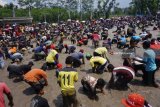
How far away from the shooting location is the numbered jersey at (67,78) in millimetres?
8781

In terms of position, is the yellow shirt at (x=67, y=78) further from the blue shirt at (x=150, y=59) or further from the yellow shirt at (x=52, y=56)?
the yellow shirt at (x=52, y=56)

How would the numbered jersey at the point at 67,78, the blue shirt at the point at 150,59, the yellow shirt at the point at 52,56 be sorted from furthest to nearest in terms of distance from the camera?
the yellow shirt at the point at 52,56 → the blue shirt at the point at 150,59 → the numbered jersey at the point at 67,78

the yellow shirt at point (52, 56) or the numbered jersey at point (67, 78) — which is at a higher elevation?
the numbered jersey at point (67, 78)

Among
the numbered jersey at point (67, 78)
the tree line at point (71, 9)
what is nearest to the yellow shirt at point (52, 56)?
the numbered jersey at point (67, 78)

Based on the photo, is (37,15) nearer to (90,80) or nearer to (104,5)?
(104,5)

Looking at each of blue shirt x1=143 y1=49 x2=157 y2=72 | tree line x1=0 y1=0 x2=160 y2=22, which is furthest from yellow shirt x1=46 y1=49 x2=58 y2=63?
tree line x1=0 y1=0 x2=160 y2=22

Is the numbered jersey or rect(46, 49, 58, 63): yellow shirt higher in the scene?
the numbered jersey

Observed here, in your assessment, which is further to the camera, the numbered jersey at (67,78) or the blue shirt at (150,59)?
the blue shirt at (150,59)

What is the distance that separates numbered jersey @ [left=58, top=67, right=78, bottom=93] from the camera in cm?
878

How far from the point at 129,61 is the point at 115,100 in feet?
6.58

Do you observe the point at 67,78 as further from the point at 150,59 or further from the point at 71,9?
the point at 71,9

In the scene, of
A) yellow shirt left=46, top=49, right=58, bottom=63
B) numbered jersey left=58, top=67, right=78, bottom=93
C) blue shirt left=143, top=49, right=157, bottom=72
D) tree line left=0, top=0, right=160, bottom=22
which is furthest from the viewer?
tree line left=0, top=0, right=160, bottom=22

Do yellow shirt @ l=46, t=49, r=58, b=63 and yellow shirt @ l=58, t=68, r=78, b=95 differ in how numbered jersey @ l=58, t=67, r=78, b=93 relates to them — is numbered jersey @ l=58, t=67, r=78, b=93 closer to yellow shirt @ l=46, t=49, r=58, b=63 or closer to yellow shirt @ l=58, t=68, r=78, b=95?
yellow shirt @ l=58, t=68, r=78, b=95

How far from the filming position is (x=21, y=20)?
4369cm
